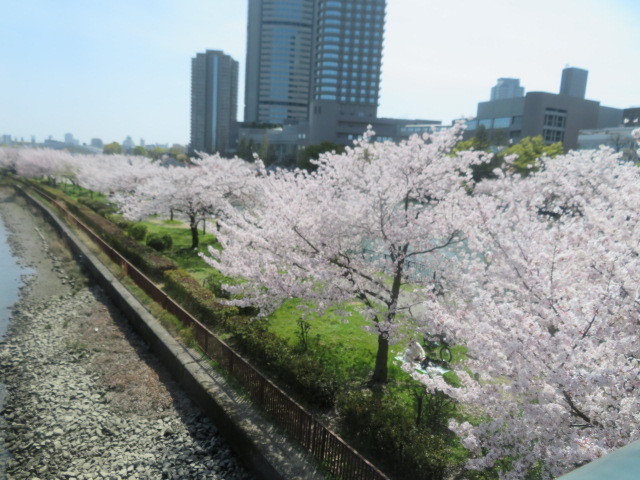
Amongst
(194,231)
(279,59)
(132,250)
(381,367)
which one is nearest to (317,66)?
(279,59)

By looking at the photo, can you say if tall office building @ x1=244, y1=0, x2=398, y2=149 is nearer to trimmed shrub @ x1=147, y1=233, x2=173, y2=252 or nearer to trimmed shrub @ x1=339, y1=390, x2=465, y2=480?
trimmed shrub @ x1=147, y1=233, x2=173, y2=252

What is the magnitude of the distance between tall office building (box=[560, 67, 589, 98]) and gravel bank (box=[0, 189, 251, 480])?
12013 centimetres

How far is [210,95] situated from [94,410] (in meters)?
182

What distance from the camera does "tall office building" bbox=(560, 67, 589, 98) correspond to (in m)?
114

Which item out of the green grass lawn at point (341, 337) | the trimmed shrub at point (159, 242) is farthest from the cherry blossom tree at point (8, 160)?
the green grass lawn at point (341, 337)

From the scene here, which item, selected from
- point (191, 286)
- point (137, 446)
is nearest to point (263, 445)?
point (137, 446)

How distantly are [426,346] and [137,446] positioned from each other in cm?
801

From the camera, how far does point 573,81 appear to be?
129m

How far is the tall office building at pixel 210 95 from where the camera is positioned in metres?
176

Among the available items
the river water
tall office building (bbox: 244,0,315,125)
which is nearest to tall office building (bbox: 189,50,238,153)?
tall office building (bbox: 244,0,315,125)

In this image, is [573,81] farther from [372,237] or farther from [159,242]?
[372,237]

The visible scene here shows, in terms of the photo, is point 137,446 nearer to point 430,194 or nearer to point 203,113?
point 430,194

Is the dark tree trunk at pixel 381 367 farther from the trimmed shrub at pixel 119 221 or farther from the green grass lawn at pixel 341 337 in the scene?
the trimmed shrub at pixel 119 221

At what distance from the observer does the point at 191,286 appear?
17.3m
